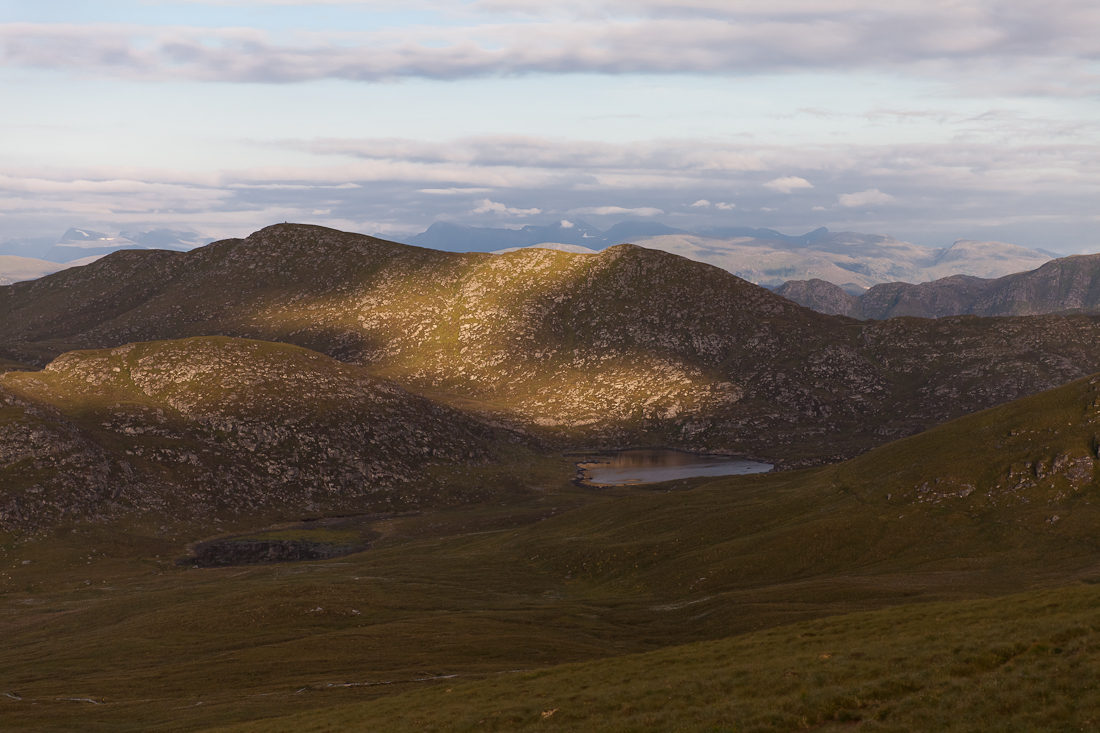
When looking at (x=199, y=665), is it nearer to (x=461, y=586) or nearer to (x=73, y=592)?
(x=461, y=586)

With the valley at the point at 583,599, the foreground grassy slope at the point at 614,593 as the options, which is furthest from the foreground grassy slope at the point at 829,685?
the foreground grassy slope at the point at 614,593

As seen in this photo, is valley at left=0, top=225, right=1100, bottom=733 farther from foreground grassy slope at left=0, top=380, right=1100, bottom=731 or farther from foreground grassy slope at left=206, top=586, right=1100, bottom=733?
foreground grassy slope at left=0, top=380, right=1100, bottom=731

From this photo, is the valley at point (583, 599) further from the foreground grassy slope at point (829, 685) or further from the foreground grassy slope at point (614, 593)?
the foreground grassy slope at point (614, 593)

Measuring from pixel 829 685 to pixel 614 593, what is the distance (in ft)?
221

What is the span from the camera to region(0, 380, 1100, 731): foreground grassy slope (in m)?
60.8

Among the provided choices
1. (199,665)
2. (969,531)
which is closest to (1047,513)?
(969,531)

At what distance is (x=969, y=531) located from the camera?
100 m

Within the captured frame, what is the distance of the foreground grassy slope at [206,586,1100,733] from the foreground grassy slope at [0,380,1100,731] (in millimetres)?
377

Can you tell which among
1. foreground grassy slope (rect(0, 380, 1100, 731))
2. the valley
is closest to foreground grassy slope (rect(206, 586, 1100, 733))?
the valley

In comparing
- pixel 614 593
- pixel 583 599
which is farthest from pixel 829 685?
pixel 614 593

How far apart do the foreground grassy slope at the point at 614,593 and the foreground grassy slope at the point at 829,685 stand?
0.38 meters

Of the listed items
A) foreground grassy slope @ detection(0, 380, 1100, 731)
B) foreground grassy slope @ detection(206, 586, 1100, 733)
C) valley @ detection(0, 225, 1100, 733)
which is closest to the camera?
foreground grassy slope @ detection(206, 586, 1100, 733)

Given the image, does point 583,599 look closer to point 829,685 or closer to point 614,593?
point 614,593

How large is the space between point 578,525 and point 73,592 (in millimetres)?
86808
